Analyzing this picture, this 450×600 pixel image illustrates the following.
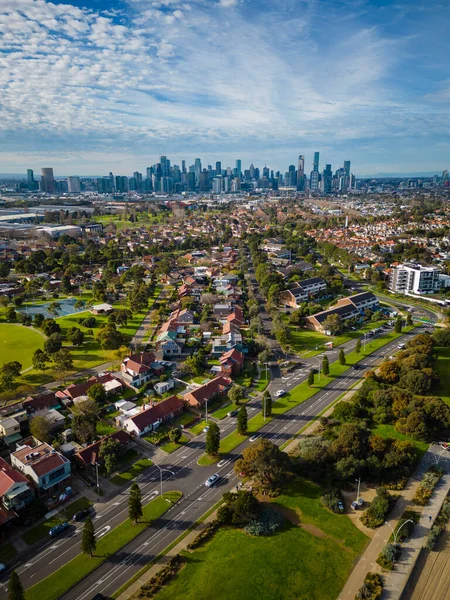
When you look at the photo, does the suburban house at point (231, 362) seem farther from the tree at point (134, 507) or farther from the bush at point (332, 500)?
the tree at point (134, 507)

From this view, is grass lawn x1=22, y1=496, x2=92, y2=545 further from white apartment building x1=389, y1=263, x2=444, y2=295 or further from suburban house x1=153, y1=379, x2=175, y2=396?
white apartment building x1=389, y1=263, x2=444, y2=295

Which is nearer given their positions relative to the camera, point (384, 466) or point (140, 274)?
point (384, 466)

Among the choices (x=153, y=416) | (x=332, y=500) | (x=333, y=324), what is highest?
(x=333, y=324)

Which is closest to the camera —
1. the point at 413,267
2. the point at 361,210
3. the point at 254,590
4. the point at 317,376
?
the point at 254,590

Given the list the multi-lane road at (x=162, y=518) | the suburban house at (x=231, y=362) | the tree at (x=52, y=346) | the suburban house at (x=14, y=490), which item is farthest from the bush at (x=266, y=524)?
the tree at (x=52, y=346)

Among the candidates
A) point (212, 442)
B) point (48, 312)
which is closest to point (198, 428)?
point (212, 442)

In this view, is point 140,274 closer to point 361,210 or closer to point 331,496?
point 331,496

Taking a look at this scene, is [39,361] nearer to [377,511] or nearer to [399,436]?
[377,511]

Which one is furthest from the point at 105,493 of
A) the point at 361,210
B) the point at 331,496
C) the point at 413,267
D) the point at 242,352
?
the point at 361,210
